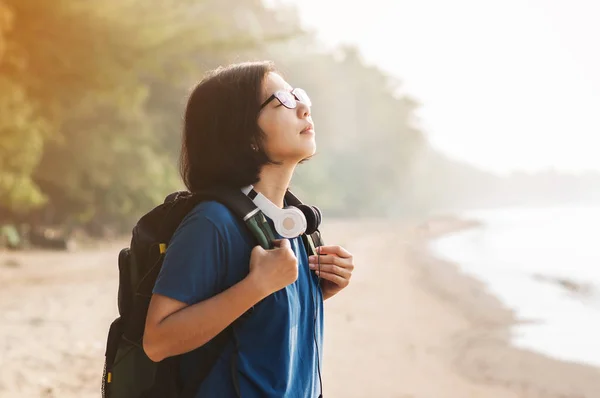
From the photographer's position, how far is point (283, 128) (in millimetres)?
1551

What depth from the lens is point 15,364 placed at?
4680 mm

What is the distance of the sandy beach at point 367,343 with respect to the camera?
4695 millimetres

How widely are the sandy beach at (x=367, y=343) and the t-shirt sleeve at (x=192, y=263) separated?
3.16 m

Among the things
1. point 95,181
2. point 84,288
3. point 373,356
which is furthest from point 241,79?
point 95,181

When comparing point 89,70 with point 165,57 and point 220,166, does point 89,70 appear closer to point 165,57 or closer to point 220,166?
point 165,57

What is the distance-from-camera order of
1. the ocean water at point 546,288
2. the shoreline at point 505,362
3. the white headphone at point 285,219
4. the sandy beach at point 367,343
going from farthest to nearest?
the ocean water at point 546,288 < the shoreline at point 505,362 < the sandy beach at point 367,343 < the white headphone at point 285,219

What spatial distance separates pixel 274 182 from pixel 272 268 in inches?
11.7

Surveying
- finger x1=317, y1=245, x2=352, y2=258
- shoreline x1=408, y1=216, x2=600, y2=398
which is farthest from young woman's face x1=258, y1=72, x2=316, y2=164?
shoreline x1=408, y1=216, x2=600, y2=398

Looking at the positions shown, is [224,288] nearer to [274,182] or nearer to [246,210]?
[246,210]

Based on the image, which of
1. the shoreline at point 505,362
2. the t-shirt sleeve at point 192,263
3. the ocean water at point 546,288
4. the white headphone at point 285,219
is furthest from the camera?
the ocean water at point 546,288

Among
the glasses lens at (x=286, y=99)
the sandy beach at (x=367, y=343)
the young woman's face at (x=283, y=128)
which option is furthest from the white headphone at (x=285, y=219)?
the sandy beach at (x=367, y=343)

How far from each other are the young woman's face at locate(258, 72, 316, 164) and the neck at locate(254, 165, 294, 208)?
0.03m

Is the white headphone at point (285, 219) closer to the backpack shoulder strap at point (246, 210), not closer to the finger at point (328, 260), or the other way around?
the backpack shoulder strap at point (246, 210)

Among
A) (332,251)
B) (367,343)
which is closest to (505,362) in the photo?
(367,343)
